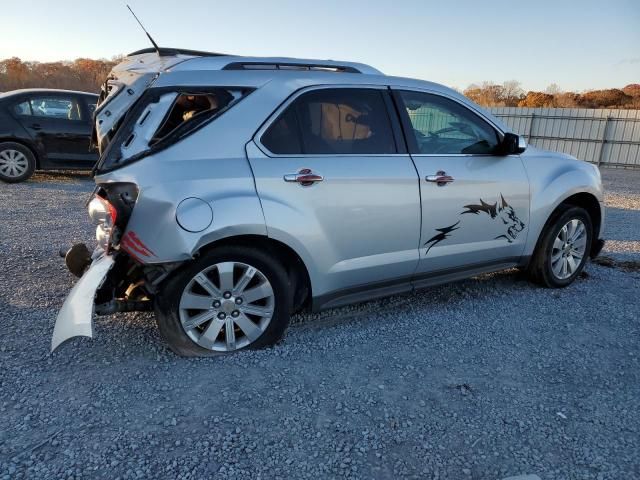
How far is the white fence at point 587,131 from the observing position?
16922mm

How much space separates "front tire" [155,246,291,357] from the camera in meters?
2.92

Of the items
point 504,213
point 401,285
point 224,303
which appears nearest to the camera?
point 224,303

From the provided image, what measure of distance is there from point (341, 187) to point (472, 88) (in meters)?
34.2

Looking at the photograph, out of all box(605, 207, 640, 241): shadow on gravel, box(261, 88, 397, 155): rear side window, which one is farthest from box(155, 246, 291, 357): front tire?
box(605, 207, 640, 241): shadow on gravel

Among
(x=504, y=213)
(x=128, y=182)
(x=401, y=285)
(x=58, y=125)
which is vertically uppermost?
(x=128, y=182)

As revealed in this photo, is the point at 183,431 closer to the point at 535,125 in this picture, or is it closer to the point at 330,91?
the point at 330,91

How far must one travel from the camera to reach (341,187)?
320 centimetres

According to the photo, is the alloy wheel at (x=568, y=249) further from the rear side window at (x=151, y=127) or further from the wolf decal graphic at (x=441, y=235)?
the rear side window at (x=151, y=127)

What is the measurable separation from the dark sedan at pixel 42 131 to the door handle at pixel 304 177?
288 inches

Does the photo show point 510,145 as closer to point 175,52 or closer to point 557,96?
point 175,52

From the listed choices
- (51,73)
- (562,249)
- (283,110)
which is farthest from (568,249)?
(51,73)

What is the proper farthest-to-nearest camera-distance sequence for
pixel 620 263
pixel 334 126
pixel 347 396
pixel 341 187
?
1. pixel 620 263
2. pixel 334 126
3. pixel 341 187
4. pixel 347 396

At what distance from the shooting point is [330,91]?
3307mm

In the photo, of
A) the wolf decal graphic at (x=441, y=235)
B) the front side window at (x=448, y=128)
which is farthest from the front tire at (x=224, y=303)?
the front side window at (x=448, y=128)
